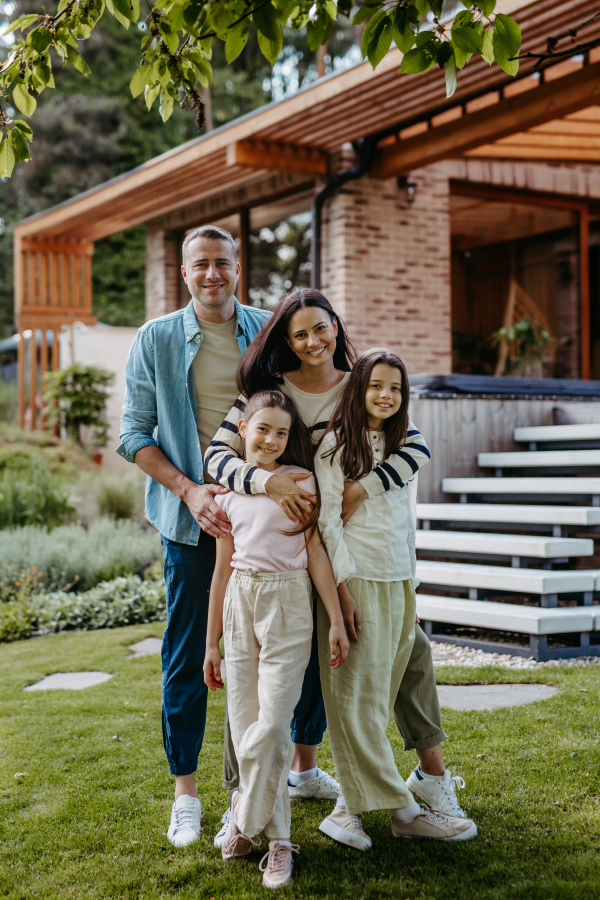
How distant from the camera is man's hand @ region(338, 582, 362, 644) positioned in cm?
246

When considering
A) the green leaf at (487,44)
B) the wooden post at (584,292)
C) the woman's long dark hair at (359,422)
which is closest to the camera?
A: the green leaf at (487,44)

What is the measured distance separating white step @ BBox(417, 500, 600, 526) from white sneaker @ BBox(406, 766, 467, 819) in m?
2.78

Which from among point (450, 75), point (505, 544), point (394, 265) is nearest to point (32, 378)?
point (394, 265)

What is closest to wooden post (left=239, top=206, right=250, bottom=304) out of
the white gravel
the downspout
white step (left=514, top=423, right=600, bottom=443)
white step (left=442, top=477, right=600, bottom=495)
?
the downspout

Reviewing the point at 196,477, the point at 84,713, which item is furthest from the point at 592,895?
the point at 84,713

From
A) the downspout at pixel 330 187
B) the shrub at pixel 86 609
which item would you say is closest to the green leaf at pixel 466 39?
the shrub at pixel 86 609

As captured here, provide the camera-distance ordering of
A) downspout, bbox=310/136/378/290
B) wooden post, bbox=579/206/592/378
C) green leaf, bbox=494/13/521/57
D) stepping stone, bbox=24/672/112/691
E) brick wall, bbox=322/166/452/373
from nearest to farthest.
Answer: green leaf, bbox=494/13/521/57
stepping stone, bbox=24/672/112/691
downspout, bbox=310/136/378/290
brick wall, bbox=322/166/452/373
wooden post, bbox=579/206/592/378

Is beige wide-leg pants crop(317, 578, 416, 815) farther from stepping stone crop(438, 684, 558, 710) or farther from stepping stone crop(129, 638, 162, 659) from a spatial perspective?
stepping stone crop(129, 638, 162, 659)

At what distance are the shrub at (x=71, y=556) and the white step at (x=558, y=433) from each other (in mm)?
3213

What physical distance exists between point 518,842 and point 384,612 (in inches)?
32.1

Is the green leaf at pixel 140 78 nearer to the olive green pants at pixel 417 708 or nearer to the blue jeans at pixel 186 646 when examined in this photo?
the blue jeans at pixel 186 646

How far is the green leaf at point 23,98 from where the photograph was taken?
2607 mm

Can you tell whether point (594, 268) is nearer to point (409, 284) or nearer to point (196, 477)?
point (409, 284)

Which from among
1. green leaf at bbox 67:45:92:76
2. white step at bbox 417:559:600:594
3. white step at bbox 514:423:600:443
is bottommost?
white step at bbox 417:559:600:594
